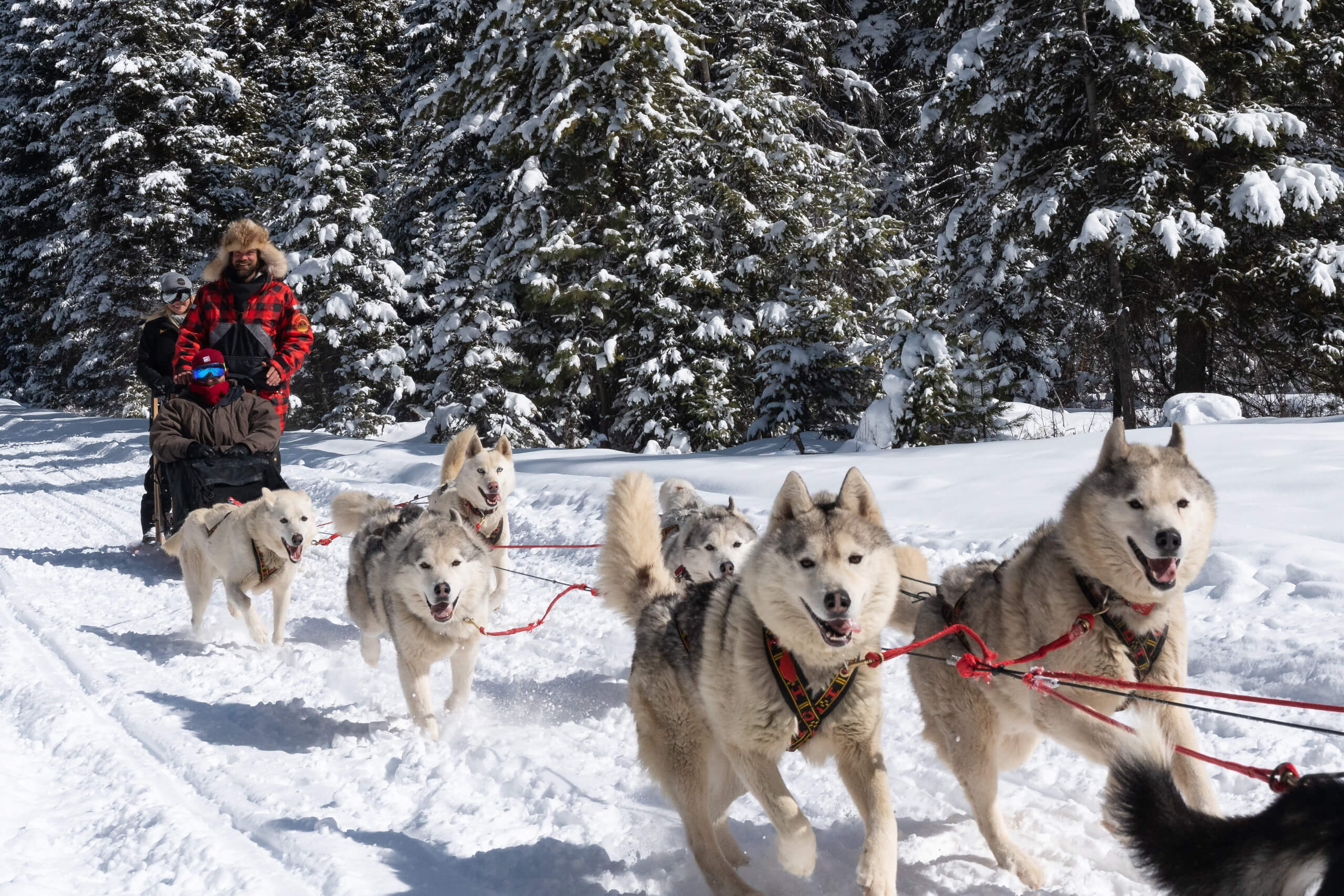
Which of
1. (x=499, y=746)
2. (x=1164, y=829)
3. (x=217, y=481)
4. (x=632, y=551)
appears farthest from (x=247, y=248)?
(x=1164, y=829)

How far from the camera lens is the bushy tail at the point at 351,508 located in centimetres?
A: 650

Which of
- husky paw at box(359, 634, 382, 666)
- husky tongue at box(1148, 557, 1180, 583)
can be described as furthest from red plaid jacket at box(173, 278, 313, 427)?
husky tongue at box(1148, 557, 1180, 583)

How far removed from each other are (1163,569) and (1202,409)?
8637 mm

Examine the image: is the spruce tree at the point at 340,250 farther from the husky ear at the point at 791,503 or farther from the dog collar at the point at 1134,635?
the dog collar at the point at 1134,635

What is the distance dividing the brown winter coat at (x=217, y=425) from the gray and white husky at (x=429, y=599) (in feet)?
8.90

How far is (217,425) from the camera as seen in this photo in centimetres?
723

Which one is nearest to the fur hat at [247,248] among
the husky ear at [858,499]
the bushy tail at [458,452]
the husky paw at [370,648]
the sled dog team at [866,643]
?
the bushy tail at [458,452]

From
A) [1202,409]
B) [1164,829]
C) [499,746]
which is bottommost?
[499,746]

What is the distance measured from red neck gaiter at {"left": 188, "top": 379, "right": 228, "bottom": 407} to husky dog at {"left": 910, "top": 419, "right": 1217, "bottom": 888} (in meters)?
6.57

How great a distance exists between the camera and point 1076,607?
299 cm

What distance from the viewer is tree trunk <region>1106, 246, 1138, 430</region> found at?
11.3m

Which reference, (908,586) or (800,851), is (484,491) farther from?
(800,851)

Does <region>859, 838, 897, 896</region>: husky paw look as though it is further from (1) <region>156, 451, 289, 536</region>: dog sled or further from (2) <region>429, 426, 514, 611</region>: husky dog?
(1) <region>156, 451, 289, 536</region>: dog sled

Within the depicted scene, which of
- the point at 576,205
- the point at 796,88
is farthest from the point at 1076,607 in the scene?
the point at 796,88
